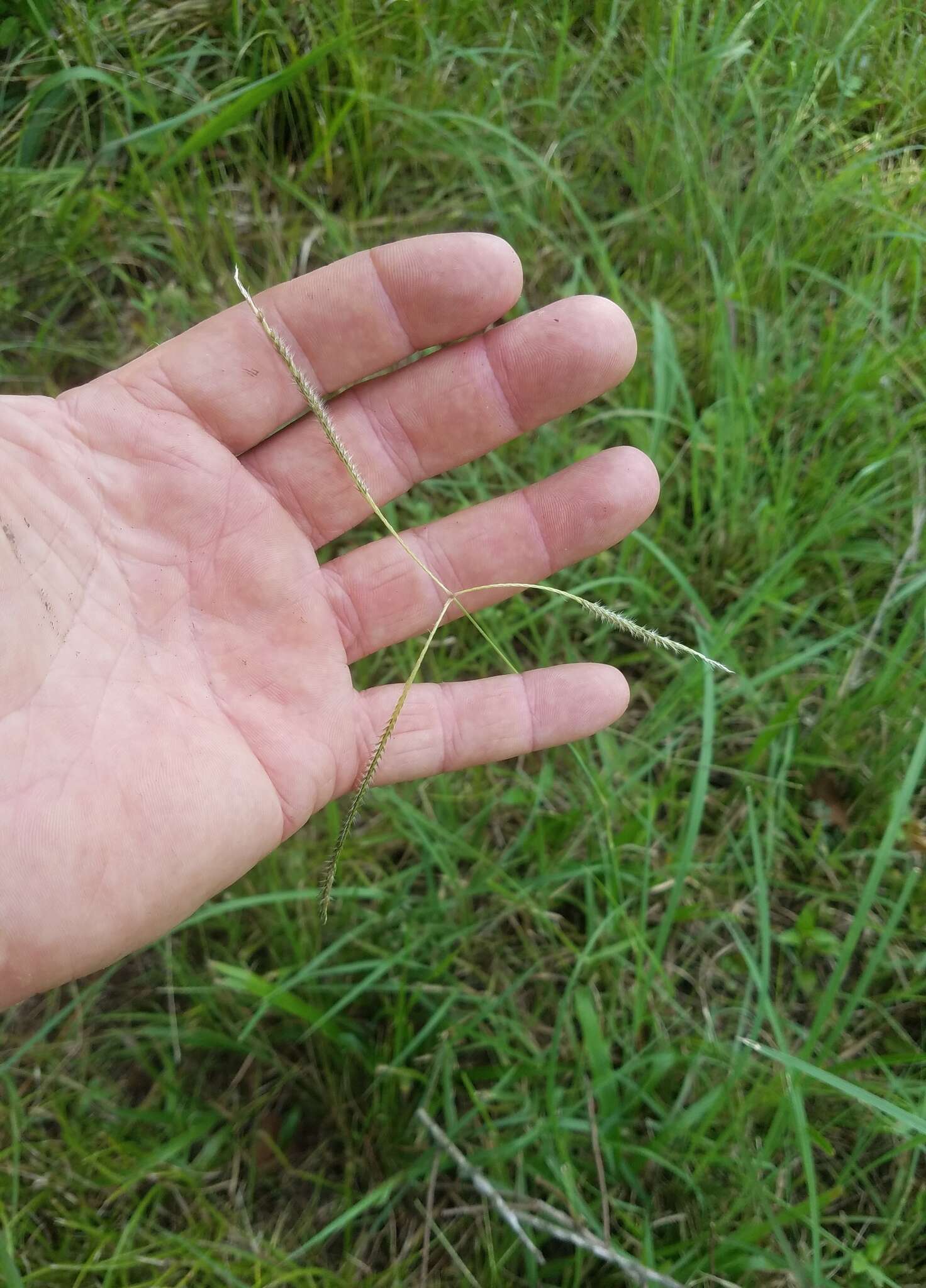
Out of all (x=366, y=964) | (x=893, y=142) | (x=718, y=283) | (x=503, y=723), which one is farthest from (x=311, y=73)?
(x=366, y=964)

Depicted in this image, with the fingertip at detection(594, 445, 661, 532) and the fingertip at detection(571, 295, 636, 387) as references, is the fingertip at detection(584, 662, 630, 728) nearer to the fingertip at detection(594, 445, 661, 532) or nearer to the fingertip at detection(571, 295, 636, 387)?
the fingertip at detection(594, 445, 661, 532)

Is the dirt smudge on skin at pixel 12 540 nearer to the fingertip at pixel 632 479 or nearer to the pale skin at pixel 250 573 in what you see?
the pale skin at pixel 250 573

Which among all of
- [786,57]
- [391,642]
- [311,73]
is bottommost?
[391,642]

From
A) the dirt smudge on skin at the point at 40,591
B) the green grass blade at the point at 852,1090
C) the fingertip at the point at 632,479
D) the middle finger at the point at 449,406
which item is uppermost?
the dirt smudge on skin at the point at 40,591

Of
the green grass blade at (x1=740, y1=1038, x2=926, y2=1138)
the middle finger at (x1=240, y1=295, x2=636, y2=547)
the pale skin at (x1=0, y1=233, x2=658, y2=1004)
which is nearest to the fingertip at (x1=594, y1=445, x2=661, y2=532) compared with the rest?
the pale skin at (x1=0, y1=233, x2=658, y2=1004)

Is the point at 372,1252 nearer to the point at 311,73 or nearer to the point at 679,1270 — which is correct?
the point at 679,1270

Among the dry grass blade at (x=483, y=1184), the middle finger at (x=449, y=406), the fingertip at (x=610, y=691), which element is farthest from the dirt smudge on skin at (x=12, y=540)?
the dry grass blade at (x=483, y=1184)

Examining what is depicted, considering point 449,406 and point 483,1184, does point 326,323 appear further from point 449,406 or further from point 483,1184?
point 483,1184

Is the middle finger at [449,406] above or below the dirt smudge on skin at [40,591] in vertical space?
below
